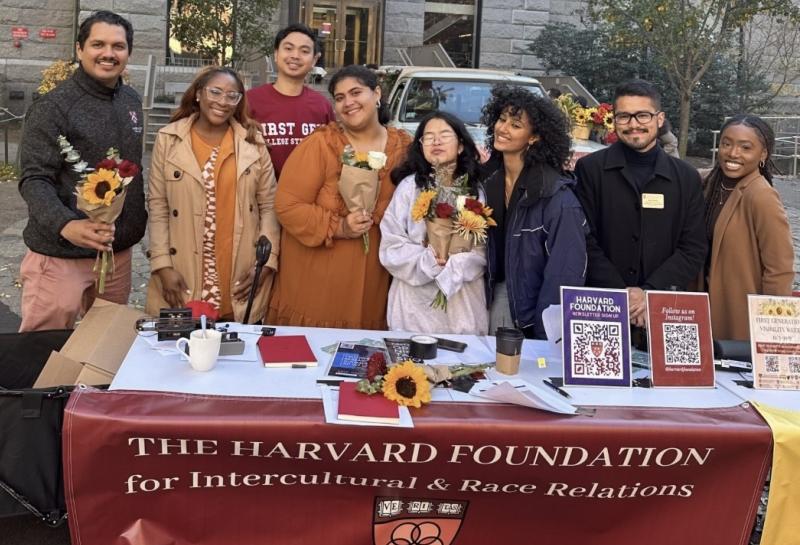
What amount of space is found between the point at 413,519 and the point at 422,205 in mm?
1409

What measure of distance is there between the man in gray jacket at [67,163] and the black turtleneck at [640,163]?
2.45m

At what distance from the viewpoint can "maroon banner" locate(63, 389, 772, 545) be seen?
2.62 m

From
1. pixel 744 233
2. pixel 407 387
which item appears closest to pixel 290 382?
pixel 407 387

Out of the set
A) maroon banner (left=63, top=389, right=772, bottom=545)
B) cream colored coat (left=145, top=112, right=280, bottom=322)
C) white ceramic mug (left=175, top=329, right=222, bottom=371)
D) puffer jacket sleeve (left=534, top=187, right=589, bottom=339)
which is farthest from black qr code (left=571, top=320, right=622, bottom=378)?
cream colored coat (left=145, top=112, right=280, bottom=322)

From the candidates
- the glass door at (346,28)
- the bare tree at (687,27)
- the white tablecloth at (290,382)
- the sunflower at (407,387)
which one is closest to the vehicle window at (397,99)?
the bare tree at (687,27)

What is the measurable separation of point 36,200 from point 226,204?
2.91ft

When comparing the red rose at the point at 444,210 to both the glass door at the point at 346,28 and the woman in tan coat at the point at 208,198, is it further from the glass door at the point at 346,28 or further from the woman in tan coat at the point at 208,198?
the glass door at the point at 346,28

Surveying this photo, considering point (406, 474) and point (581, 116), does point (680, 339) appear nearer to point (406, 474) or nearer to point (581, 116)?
point (406, 474)

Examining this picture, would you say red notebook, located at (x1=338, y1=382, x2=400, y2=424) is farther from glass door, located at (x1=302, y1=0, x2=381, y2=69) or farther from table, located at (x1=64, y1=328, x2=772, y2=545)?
glass door, located at (x1=302, y1=0, x2=381, y2=69)

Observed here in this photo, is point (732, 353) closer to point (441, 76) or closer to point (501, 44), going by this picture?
point (441, 76)

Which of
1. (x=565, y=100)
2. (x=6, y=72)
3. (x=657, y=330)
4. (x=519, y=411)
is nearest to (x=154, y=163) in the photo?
(x=519, y=411)

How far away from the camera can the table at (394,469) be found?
8.59 ft

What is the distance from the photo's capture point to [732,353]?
3.47m

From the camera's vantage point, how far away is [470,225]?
3.52 meters
